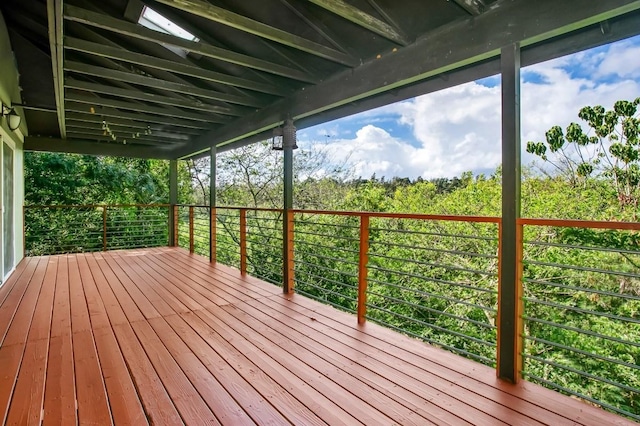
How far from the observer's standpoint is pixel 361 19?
2.10 meters

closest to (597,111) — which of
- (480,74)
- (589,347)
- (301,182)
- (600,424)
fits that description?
(589,347)

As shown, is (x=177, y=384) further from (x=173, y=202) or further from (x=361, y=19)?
(x=173, y=202)

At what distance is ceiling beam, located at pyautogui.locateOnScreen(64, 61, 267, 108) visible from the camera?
289 centimetres

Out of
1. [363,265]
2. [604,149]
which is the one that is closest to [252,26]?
[363,265]

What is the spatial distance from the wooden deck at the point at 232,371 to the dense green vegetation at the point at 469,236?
0.42 metres

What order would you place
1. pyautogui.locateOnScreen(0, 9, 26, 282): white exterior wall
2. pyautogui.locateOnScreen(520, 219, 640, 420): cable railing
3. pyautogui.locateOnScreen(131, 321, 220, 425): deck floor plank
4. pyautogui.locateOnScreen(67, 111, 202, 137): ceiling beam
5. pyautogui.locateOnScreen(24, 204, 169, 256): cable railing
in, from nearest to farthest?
pyautogui.locateOnScreen(131, 321, 220, 425): deck floor plank < pyautogui.locateOnScreen(0, 9, 26, 282): white exterior wall < pyautogui.locateOnScreen(520, 219, 640, 420): cable railing < pyautogui.locateOnScreen(67, 111, 202, 137): ceiling beam < pyautogui.locateOnScreen(24, 204, 169, 256): cable railing

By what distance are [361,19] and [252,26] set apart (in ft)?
2.23

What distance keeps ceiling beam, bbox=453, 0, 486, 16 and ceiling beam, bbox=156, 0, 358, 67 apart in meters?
0.98

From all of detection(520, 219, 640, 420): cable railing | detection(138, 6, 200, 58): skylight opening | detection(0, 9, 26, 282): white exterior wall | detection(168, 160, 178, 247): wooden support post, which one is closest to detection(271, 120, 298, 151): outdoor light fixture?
detection(138, 6, 200, 58): skylight opening

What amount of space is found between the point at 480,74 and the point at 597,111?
4.39 m

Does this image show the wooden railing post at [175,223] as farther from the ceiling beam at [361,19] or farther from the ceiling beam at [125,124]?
the ceiling beam at [361,19]

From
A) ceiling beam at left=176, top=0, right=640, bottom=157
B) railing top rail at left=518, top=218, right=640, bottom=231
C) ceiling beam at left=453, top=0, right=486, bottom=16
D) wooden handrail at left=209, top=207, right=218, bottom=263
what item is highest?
ceiling beam at left=453, top=0, right=486, bottom=16

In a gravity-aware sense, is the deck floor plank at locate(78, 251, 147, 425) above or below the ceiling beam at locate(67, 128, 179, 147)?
below

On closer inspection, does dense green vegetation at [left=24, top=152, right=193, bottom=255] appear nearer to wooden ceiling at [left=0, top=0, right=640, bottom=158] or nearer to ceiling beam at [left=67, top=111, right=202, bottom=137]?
ceiling beam at [left=67, top=111, right=202, bottom=137]
